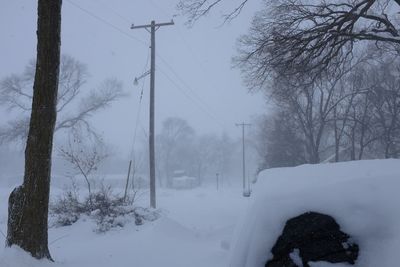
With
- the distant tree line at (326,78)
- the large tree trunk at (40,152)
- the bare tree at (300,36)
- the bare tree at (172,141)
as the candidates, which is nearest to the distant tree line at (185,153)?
the bare tree at (172,141)

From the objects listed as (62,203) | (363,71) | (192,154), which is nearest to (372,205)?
(62,203)

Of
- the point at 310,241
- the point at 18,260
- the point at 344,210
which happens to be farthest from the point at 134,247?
the point at 344,210

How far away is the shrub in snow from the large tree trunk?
4.26 meters

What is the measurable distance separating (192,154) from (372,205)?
Result: 94.0 metres

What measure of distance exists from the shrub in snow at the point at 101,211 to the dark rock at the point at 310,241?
7680mm

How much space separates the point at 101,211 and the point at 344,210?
8895 mm

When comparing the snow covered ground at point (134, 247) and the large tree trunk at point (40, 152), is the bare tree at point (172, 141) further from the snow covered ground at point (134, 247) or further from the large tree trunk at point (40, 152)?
the large tree trunk at point (40, 152)

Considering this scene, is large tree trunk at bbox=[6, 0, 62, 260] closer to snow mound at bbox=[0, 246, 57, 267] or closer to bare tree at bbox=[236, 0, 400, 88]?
snow mound at bbox=[0, 246, 57, 267]

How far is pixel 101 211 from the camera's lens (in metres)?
11.6

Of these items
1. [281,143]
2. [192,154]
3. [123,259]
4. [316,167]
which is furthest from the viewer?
[192,154]

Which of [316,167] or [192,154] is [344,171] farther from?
[192,154]

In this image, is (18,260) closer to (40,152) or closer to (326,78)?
(40,152)

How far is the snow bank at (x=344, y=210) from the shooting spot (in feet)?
11.5

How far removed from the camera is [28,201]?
21.6 ft
